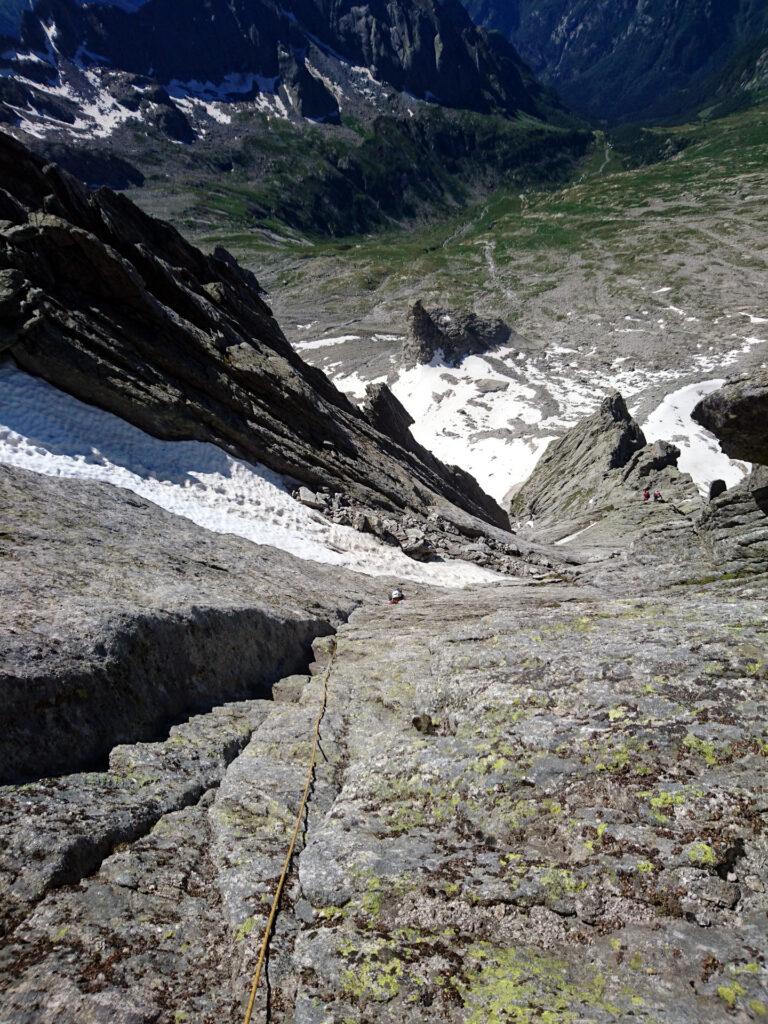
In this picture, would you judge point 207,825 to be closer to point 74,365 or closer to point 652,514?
point 74,365

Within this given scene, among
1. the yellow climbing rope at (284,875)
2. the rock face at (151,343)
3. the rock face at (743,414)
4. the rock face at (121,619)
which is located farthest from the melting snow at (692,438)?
the yellow climbing rope at (284,875)

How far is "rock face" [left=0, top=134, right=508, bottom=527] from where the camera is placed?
74.7 ft

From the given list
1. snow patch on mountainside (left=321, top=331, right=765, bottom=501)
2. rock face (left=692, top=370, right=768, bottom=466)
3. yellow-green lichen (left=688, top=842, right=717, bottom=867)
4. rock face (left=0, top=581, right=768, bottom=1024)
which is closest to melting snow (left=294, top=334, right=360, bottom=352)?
snow patch on mountainside (left=321, top=331, right=765, bottom=501)

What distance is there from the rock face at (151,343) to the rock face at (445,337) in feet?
214

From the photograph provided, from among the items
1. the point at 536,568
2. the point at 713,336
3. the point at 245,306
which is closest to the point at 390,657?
the point at 536,568

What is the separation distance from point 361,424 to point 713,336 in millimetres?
104102

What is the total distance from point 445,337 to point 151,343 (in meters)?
81.1

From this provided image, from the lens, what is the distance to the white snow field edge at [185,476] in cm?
1991

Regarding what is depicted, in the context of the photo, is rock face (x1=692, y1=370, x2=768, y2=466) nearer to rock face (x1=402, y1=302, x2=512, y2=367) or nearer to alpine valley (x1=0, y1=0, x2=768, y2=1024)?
alpine valley (x1=0, y1=0, x2=768, y2=1024)

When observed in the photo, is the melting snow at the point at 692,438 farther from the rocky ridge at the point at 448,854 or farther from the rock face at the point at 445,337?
the rocky ridge at the point at 448,854

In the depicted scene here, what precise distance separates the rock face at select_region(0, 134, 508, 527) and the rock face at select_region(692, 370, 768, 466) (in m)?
16.8

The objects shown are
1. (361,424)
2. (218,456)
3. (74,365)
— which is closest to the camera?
(74,365)

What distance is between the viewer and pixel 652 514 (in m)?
39.1

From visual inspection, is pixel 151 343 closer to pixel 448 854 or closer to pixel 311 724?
pixel 311 724
